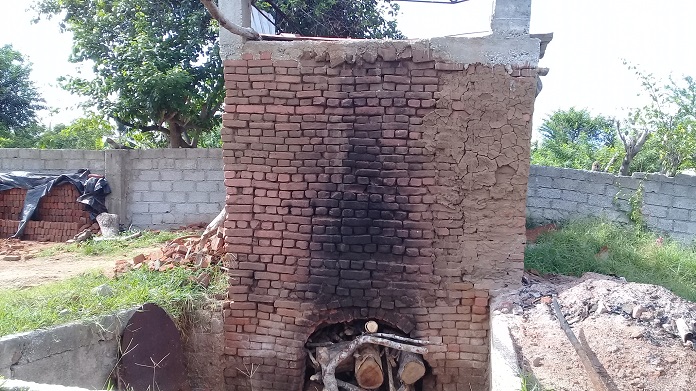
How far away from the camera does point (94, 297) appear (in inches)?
177

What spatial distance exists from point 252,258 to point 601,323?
2.77 meters

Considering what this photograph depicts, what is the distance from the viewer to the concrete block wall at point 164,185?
8.65 metres

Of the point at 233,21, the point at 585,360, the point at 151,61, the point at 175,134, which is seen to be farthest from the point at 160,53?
the point at 585,360

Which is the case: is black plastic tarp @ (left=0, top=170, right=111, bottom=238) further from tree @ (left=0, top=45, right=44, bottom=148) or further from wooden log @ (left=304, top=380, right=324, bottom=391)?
tree @ (left=0, top=45, right=44, bottom=148)

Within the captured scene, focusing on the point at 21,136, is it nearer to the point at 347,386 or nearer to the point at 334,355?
the point at 334,355

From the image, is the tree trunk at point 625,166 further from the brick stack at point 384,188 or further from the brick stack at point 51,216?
the brick stack at point 51,216

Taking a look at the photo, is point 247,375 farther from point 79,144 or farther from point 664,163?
point 79,144

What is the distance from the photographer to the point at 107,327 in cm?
427

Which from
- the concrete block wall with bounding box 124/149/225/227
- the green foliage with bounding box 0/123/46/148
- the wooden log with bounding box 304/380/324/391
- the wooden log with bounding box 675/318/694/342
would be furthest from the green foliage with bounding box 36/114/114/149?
the wooden log with bounding box 675/318/694/342

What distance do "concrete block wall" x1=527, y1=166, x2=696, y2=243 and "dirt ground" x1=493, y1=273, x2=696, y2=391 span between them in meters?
3.54

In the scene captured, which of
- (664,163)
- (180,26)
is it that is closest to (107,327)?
(180,26)

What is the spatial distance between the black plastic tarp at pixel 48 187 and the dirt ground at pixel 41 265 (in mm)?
714

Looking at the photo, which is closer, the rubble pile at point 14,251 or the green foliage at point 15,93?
the rubble pile at point 14,251

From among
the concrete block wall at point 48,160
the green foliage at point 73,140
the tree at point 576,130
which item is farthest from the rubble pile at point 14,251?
the tree at point 576,130
